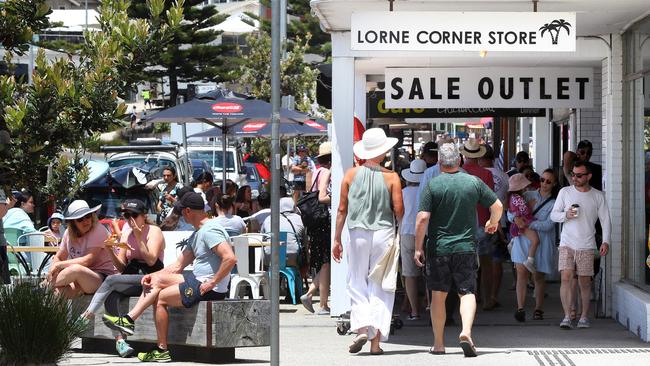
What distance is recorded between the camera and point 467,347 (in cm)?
1034

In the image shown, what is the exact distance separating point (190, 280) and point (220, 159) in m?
21.5

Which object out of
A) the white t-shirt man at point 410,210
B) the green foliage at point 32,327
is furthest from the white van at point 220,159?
the green foliage at point 32,327

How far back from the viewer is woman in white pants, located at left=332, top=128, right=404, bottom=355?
414 inches

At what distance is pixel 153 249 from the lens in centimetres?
1098

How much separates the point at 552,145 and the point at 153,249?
10.6 m

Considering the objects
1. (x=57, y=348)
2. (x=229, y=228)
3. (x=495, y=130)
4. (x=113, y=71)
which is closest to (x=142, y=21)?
(x=113, y=71)

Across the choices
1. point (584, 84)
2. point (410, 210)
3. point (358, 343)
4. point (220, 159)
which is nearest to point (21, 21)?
point (358, 343)

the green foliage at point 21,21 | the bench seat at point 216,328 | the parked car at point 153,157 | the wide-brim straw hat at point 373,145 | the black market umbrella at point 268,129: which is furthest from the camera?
the black market umbrella at point 268,129

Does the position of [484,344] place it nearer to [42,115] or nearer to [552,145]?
[42,115]

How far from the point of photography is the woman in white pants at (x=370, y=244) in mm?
10523

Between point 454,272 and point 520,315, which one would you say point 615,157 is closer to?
point 520,315

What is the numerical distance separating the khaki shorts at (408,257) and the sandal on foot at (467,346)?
2325 mm

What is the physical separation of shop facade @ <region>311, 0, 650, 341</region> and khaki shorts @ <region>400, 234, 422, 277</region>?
63 centimetres

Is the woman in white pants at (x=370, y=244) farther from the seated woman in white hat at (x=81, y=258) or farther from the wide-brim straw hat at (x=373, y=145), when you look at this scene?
the seated woman in white hat at (x=81, y=258)
